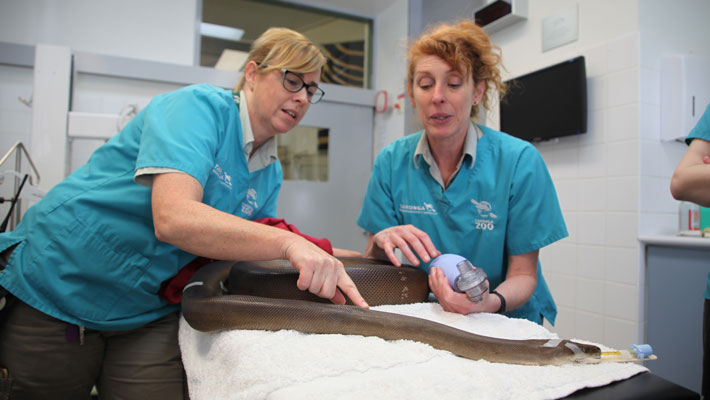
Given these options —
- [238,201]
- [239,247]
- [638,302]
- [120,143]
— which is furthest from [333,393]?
[638,302]

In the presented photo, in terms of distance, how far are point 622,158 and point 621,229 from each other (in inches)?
16.3

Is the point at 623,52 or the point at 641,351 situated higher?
the point at 623,52

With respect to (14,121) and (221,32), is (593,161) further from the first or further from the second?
(14,121)

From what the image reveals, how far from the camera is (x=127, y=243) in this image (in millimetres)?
1103

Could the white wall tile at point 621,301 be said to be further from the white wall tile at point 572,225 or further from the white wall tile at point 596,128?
the white wall tile at point 596,128

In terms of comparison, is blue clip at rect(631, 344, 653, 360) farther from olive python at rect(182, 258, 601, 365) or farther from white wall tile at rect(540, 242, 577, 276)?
white wall tile at rect(540, 242, 577, 276)

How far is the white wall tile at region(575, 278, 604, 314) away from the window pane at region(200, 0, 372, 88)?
9.57 feet

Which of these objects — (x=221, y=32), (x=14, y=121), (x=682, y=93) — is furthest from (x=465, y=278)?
(x=221, y=32)

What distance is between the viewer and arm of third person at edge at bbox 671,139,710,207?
1327 mm

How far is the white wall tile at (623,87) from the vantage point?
2369 millimetres

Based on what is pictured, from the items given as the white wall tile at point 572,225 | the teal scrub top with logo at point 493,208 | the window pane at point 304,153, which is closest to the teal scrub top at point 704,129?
the teal scrub top with logo at point 493,208

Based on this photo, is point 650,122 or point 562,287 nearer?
point 650,122

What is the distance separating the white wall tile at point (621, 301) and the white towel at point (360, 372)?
1954 millimetres

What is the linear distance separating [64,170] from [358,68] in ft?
9.63
